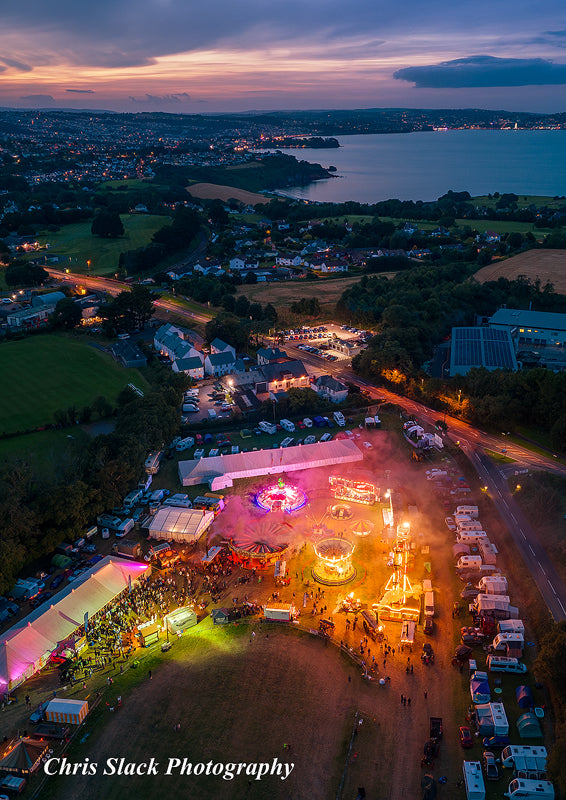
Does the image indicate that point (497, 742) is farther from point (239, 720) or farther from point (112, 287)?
point (112, 287)

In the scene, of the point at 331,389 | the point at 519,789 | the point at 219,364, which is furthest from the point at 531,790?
the point at 219,364

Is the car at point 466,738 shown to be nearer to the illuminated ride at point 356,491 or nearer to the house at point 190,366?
the illuminated ride at point 356,491

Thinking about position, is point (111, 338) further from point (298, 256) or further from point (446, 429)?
point (298, 256)

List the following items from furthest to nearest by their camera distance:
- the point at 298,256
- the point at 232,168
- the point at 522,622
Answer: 1. the point at 232,168
2. the point at 298,256
3. the point at 522,622

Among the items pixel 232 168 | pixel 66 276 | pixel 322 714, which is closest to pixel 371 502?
pixel 322 714

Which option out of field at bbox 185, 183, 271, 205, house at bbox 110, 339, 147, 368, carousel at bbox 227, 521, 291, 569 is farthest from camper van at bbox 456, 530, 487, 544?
field at bbox 185, 183, 271, 205
